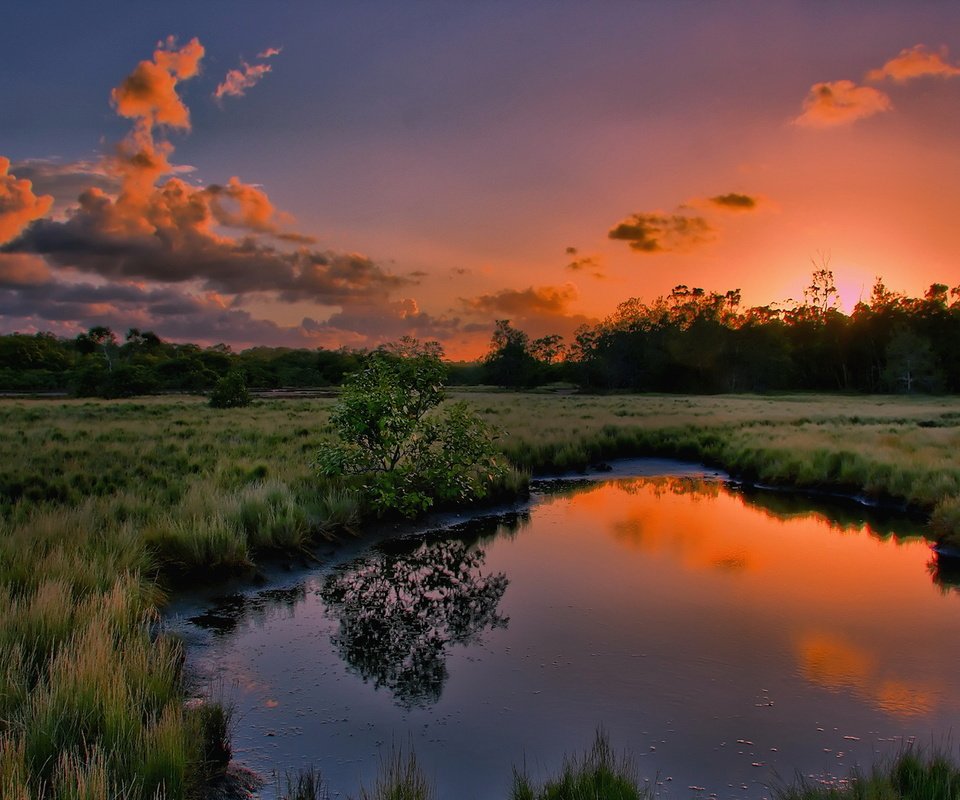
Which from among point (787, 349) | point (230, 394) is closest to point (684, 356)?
point (787, 349)

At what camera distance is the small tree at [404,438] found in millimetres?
13758

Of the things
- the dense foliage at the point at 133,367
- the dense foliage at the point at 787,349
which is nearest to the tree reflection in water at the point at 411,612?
the dense foliage at the point at 133,367

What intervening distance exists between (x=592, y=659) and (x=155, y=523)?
7.20 m

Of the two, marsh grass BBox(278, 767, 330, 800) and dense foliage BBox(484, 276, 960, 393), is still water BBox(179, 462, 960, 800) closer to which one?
marsh grass BBox(278, 767, 330, 800)

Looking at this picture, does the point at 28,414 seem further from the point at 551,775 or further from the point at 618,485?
the point at 551,775

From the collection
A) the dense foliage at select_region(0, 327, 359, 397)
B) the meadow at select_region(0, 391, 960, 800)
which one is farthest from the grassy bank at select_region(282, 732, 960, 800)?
the dense foliage at select_region(0, 327, 359, 397)

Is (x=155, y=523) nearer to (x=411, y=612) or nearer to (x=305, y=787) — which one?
(x=411, y=612)

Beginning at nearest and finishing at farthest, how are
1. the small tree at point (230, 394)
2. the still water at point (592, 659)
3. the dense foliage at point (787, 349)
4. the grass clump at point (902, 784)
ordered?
the grass clump at point (902, 784) < the still water at point (592, 659) < the small tree at point (230, 394) < the dense foliage at point (787, 349)

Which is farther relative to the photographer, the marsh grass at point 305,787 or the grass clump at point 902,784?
the marsh grass at point 305,787

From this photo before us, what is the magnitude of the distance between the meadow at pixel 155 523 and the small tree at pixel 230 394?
39.7ft

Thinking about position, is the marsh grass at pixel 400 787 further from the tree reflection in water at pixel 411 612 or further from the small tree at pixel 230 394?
the small tree at pixel 230 394

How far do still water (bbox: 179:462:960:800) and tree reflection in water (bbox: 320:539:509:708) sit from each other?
37mm

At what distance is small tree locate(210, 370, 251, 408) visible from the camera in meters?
42.1

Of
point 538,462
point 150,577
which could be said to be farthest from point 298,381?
point 150,577
